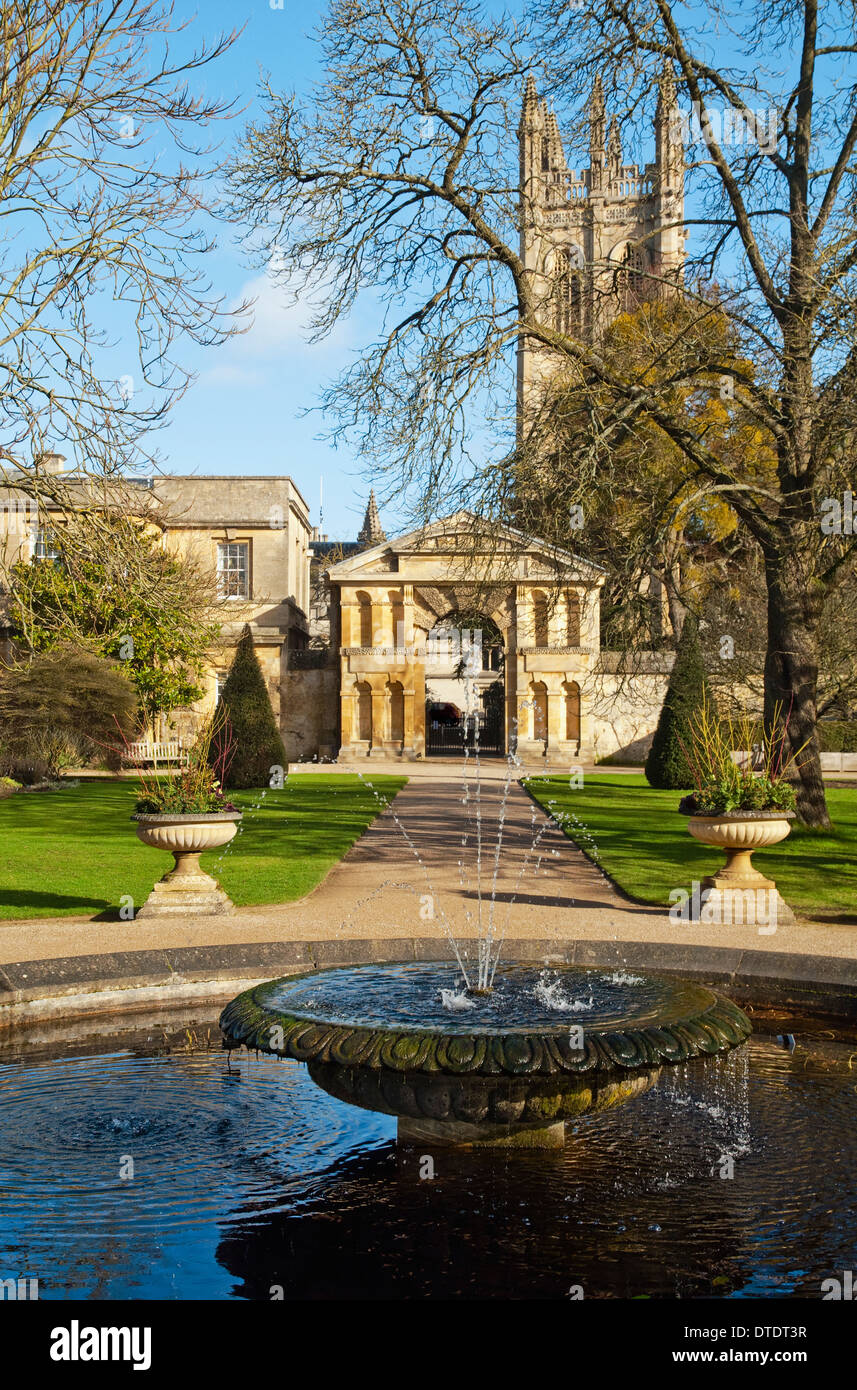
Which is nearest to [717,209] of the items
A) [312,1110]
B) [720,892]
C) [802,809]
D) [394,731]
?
[802,809]

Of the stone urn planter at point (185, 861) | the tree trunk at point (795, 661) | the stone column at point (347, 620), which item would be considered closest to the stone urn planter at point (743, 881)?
the stone urn planter at point (185, 861)

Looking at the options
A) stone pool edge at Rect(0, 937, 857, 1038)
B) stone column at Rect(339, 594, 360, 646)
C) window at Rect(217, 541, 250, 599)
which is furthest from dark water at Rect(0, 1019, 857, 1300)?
window at Rect(217, 541, 250, 599)

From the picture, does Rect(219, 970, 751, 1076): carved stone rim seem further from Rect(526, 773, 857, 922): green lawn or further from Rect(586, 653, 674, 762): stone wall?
Rect(586, 653, 674, 762): stone wall

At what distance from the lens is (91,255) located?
12219mm

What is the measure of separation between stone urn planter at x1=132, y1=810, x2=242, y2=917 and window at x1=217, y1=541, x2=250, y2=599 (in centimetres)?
3491

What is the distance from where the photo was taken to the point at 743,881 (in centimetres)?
1169

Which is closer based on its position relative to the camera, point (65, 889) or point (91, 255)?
point (91, 255)

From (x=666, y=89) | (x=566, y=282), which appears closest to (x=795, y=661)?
(x=566, y=282)

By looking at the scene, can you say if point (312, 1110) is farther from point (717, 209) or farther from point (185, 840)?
point (717, 209)

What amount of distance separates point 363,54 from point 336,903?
11295 mm

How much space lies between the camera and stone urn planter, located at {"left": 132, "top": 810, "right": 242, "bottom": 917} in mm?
11312

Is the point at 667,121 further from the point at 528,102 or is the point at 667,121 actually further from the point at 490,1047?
the point at 490,1047

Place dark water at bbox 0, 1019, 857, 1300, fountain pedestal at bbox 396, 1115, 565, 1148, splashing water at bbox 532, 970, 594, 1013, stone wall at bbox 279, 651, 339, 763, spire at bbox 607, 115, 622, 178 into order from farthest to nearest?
stone wall at bbox 279, 651, 339, 763
spire at bbox 607, 115, 622, 178
splashing water at bbox 532, 970, 594, 1013
fountain pedestal at bbox 396, 1115, 565, 1148
dark water at bbox 0, 1019, 857, 1300
